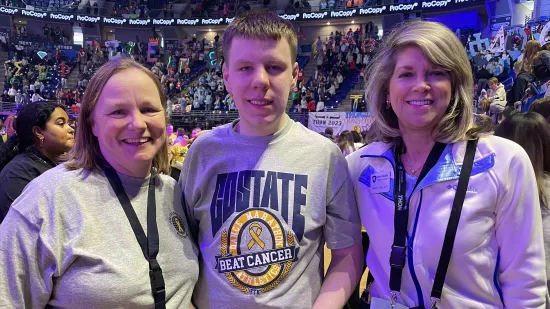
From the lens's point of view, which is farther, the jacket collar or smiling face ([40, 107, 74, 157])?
smiling face ([40, 107, 74, 157])

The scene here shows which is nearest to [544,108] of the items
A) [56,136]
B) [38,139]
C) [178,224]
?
[178,224]

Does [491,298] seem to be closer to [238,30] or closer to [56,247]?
[238,30]

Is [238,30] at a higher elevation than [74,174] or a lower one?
higher

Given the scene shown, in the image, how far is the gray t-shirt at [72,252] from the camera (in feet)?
3.87

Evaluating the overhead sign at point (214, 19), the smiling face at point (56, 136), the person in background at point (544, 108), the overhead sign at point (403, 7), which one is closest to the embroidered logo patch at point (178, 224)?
the smiling face at point (56, 136)

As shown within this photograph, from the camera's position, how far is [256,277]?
134 centimetres

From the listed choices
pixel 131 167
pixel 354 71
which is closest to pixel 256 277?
pixel 131 167

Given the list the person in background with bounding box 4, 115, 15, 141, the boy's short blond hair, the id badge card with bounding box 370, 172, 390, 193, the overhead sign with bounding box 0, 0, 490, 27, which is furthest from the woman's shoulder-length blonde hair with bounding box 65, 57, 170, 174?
the overhead sign with bounding box 0, 0, 490, 27

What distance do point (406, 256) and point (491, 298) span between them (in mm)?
298

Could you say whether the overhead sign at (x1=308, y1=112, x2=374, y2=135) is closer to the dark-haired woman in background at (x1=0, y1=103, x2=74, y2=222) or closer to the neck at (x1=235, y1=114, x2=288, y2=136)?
→ the dark-haired woman in background at (x1=0, y1=103, x2=74, y2=222)

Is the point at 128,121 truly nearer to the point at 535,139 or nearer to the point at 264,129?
the point at 264,129

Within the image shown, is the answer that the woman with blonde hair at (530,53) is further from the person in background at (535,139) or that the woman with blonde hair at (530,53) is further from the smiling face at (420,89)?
the smiling face at (420,89)

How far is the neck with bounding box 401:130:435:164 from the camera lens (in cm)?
145

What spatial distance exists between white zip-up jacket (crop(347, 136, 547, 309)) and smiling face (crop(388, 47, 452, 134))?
17cm
